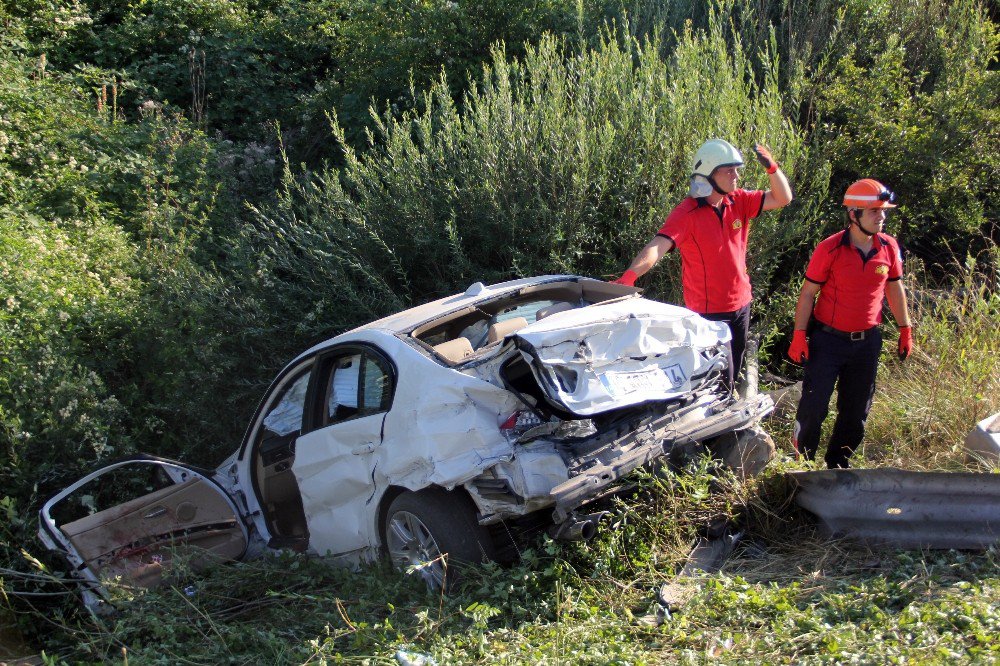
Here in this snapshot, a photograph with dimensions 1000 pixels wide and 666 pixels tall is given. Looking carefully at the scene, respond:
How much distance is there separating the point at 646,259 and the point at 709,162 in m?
0.81

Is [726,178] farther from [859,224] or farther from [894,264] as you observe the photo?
[894,264]

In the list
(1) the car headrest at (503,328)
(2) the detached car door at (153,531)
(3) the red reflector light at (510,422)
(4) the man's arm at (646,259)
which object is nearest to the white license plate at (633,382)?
(3) the red reflector light at (510,422)

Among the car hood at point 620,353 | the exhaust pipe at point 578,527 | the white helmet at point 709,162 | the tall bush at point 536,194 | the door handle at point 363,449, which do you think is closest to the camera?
the exhaust pipe at point 578,527

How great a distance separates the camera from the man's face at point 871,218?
5.80 m

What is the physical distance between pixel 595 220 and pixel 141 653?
5.02 meters

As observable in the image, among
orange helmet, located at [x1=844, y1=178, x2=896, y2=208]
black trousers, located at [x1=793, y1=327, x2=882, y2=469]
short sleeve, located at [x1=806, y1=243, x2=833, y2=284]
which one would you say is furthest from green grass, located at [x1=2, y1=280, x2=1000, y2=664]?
orange helmet, located at [x1=844, y1=178, x2=896, y2=208]

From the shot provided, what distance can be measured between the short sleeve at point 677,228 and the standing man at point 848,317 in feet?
2.79

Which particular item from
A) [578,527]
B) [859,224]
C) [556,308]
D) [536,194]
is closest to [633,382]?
[578,527]

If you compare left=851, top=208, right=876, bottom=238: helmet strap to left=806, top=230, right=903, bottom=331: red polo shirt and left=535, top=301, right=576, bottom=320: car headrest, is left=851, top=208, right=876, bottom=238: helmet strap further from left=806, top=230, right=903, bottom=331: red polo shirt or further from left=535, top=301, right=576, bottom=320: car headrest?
left=535, top=301, right=576, bottom=320: car headrest

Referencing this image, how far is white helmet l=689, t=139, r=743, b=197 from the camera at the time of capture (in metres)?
5.96

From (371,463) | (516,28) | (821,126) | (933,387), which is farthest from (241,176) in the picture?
(933,387)

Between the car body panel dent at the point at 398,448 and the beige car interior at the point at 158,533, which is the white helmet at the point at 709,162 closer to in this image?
the car body panel dent at the point at 398,448

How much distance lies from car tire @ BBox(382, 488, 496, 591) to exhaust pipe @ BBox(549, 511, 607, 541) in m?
0.43

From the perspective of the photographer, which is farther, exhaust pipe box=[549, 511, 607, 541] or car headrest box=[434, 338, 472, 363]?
car headrest box=[434, 338, 472, 363]
